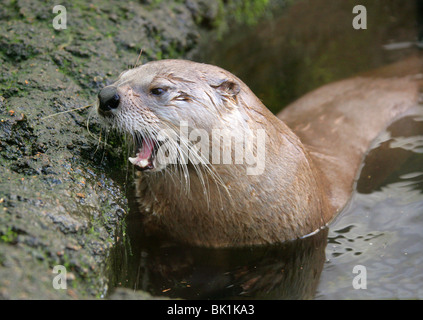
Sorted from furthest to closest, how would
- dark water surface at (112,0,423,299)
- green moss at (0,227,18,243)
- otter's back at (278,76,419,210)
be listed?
1. otter's back at (278,76,419,210)
2. dark water surface at (112,0,423,299)
3. green moss at (0,227,18,243)

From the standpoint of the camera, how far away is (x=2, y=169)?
10.0 feet

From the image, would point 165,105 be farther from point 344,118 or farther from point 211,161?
point 344,118

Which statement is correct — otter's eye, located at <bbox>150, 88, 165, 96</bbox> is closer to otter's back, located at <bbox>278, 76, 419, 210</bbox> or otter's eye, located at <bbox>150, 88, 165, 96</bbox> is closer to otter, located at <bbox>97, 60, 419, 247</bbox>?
otter, located at <bbox>97, 60, 419, 247</bbox>

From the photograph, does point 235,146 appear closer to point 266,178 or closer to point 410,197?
point 266,178

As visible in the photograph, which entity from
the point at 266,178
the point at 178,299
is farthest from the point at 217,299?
the point at 266,178

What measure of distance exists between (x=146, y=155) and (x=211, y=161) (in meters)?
0.36

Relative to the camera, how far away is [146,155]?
10.5 feet

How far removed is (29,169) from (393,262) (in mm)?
2106

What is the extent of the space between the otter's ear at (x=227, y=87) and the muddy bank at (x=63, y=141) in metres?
0.81

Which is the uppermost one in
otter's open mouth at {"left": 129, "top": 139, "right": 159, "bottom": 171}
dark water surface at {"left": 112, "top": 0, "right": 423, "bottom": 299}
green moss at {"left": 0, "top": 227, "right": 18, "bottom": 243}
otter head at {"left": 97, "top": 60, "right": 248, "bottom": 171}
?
otter head at {"left": 97, "top": 60, "right": 248, "bottom": 171}

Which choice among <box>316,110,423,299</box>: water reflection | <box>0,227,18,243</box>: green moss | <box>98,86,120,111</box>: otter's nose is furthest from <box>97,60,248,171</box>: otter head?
<box>316,110,423,299</box>: water reflection

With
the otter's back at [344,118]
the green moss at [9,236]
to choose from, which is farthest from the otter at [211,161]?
the green moss at [9,236]

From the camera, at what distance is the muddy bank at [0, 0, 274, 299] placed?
268 cm

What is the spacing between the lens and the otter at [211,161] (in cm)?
311
